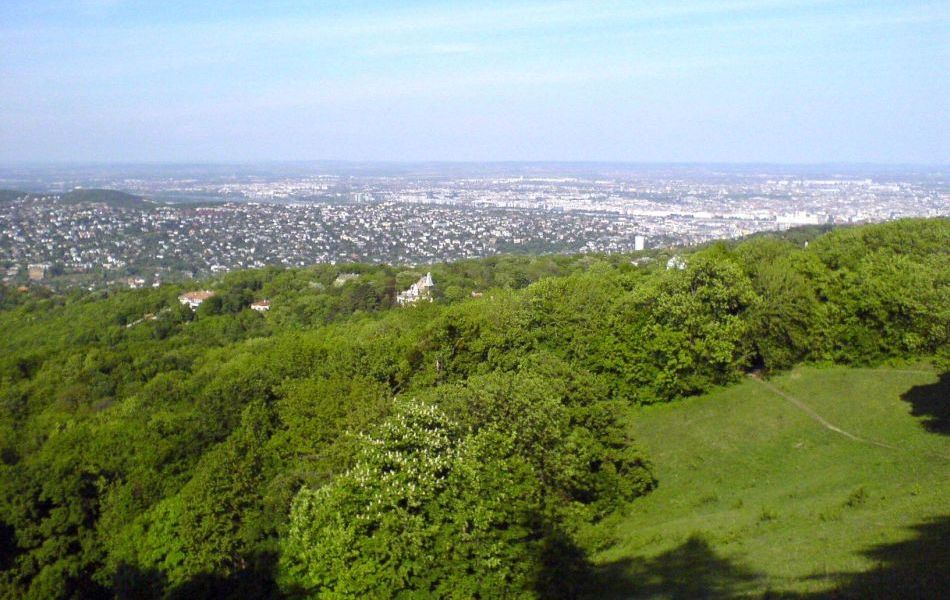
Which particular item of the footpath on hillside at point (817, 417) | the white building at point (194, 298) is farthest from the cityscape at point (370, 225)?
the footpath on hillside at point (817, 417)

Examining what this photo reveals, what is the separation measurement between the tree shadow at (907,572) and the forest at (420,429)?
5.75 metres

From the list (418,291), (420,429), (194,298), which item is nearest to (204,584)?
(420,429)

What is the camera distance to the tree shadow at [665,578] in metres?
13.1

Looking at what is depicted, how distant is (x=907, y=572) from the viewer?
37.5ft

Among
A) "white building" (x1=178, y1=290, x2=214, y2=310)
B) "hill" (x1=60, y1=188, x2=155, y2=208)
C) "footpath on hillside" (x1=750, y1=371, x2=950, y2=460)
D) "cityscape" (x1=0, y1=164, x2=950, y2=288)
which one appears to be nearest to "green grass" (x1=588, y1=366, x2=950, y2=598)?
"footpath on hillside" (x1=750, y1=371, x2=950, y2=460)

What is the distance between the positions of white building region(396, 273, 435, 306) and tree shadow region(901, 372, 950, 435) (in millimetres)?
38450

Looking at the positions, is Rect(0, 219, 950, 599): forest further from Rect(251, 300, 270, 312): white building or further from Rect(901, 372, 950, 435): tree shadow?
Rect(251, 300, 270, 312): white building

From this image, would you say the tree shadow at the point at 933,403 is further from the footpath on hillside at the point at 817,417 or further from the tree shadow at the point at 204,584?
the tree shadow at the point at 204,584

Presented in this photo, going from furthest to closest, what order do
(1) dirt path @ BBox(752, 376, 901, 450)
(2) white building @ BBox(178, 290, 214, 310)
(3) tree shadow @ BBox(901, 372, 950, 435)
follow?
(2) white building @ BBox(178, 290, 214, 310), (3) tree shadow @ BBox(901, 372, 950, 435), (1) dirt path @ BBox(752, 376, 901, 450)

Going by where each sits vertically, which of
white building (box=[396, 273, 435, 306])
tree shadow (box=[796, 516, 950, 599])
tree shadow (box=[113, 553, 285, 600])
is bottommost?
tree shadow (box=[113, 553, 285, 600])

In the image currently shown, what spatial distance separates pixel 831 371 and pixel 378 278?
46473mm

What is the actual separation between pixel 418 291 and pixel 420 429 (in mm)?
46917

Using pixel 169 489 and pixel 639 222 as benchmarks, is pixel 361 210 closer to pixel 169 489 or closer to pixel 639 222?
pixel 639 222

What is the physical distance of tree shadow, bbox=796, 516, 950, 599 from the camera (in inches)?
420
